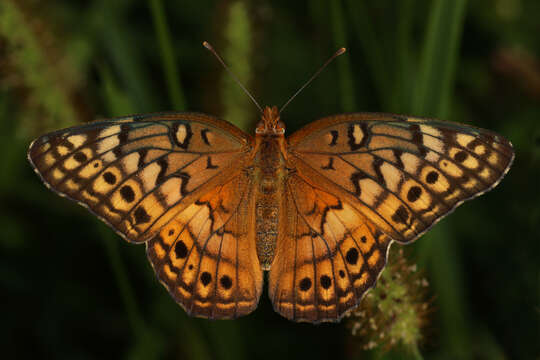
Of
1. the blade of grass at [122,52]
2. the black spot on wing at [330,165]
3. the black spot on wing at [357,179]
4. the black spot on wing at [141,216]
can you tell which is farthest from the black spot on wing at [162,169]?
the blade of grass at [122,52]

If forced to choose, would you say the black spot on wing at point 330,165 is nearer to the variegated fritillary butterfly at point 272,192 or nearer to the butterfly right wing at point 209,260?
the variegated fritillary butterfly at point 272,192

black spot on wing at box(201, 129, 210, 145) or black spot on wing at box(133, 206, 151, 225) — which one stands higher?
black spot on wing at box(201, 129, 210, 145)

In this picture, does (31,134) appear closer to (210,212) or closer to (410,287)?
(210,212)

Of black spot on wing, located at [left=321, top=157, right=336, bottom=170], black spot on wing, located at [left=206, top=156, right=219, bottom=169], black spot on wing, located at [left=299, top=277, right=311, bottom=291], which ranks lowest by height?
black spot on wing, located at [left=299, top=277, right=311, bottom=291]

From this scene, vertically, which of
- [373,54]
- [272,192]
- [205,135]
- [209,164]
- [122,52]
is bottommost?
[272,192]

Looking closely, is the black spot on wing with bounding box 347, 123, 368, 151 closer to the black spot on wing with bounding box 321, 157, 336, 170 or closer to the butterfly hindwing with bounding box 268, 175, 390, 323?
the black spot on wing with bounding box 321, 157, 336, 170

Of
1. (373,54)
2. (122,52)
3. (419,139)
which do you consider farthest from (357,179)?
(122,52)

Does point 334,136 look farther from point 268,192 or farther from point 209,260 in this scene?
point 209,260

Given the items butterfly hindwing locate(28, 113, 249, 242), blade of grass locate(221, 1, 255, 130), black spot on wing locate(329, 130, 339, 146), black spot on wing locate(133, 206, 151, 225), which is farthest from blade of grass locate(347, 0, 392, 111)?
black spot on wing locate(133, 206, 151, 225)
